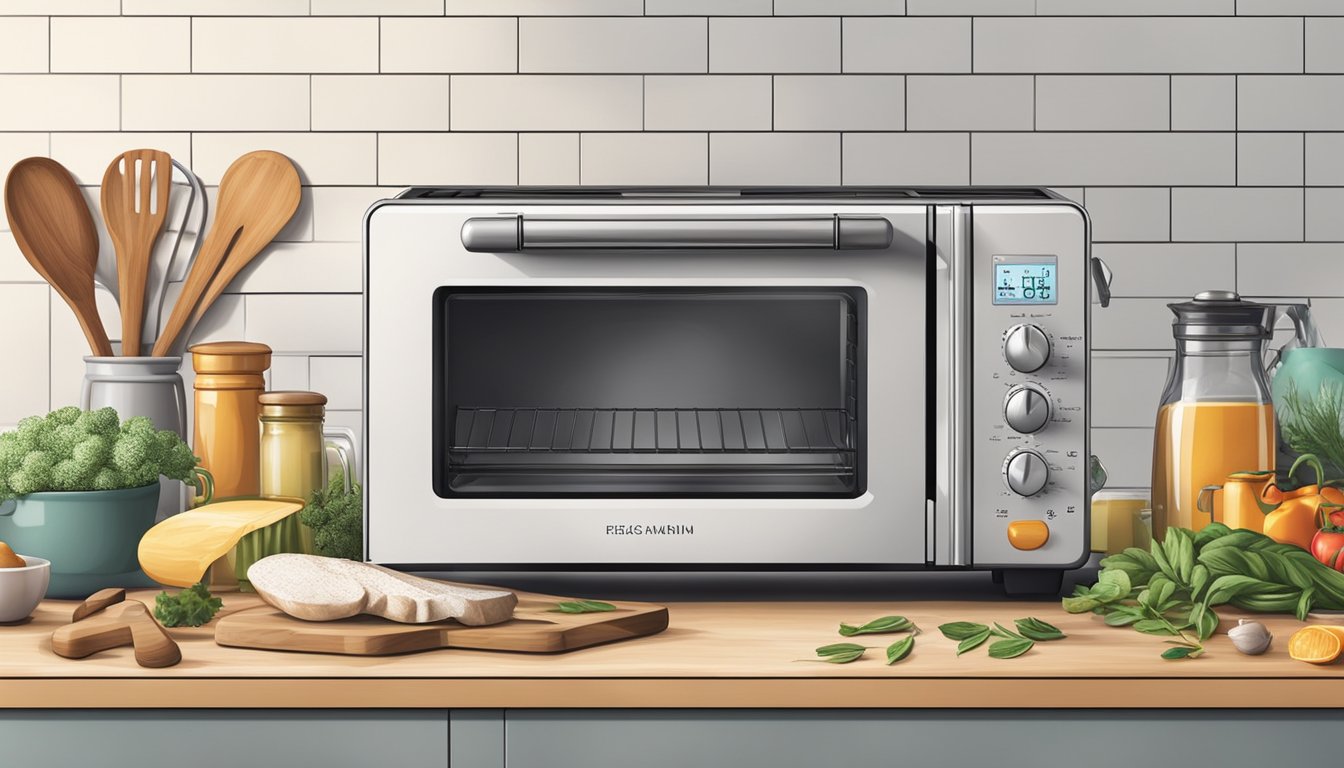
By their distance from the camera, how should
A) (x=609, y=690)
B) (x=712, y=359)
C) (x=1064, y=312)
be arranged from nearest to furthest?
(x=609, y=690)
(x=1064, y=312)
(x=712, y=359)

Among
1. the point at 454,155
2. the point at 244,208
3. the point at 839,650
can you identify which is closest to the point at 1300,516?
the point at 839,650

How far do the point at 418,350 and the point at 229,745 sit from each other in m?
0.38

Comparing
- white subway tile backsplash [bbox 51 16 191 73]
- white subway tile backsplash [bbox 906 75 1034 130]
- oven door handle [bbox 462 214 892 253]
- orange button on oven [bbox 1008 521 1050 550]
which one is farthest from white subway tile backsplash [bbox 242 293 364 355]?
orange button on oven [bbox 1008 521 1050 550]

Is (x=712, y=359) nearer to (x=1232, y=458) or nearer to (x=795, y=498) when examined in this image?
(x=795, y=498)

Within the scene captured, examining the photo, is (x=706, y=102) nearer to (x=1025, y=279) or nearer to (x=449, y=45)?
(x=449, y=45)

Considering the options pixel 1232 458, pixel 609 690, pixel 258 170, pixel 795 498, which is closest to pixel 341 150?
pixel 258 170

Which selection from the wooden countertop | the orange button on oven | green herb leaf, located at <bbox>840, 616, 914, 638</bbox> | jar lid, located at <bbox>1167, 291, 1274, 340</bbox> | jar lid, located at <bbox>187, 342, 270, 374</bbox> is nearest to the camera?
the wooden countertop

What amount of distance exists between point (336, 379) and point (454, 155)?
0.35 metres

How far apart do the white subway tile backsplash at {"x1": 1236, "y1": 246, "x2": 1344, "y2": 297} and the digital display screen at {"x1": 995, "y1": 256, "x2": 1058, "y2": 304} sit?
2.19ft

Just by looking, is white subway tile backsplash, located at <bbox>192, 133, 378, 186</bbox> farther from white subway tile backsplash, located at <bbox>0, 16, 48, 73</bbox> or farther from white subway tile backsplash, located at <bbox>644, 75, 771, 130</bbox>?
white subway tile backsplash, located at <bbox>644, 75, 771, 130</bbox>

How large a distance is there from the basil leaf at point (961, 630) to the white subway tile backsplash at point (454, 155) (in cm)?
90

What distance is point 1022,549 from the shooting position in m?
1.04

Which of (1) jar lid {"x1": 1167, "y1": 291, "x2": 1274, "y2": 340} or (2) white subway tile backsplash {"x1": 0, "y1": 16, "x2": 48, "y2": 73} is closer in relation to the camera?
(1) jar lid {"x1": 1167, "y1": 291, "x2": 1274, "y2": 340}

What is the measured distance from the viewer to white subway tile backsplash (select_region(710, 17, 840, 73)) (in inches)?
59.9
